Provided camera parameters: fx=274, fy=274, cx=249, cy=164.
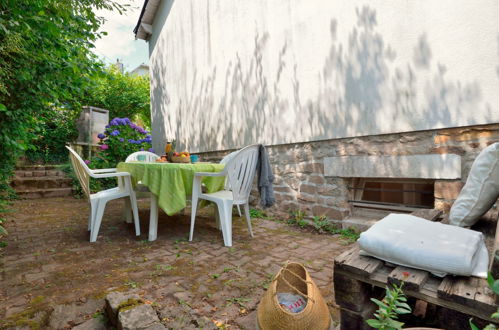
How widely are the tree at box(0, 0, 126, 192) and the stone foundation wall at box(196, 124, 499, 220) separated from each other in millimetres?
2491

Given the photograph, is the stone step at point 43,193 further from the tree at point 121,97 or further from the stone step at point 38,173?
the tree at point 121,97

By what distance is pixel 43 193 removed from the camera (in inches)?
226

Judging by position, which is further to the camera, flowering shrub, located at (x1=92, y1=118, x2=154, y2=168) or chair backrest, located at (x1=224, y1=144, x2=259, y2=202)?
flowering shrub, located at (x1=92, y1=118, x2=154, y2=168)

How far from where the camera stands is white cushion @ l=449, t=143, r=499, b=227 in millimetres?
1342

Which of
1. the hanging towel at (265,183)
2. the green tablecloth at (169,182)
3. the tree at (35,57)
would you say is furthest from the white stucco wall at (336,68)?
the tree at (35,57)

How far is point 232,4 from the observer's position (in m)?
4.48

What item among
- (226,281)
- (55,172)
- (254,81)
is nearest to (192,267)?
(226,281)

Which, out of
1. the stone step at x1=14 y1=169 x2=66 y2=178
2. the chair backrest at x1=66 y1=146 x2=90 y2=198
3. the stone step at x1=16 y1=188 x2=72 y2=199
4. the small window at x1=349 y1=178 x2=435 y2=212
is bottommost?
the stone step at x1=16 y1=188 x2=72 y2=199

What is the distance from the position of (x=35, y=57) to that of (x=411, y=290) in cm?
307

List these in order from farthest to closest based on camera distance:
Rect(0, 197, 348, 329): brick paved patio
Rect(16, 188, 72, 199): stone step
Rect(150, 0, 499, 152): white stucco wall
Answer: Rect(16, 188, 72, 199): stone step, Rect(150, 0, 499, 152): white stucco wall, Rect(0, 197, 348, 329): brick paved patio

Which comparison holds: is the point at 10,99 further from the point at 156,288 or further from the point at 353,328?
the point at 353,328

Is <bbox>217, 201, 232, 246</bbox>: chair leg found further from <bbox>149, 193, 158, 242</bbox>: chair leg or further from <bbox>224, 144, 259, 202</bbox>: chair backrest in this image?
<bbox>149, 193, 158, 242</bbox>: chair leg

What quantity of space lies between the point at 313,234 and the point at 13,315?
8.41ft

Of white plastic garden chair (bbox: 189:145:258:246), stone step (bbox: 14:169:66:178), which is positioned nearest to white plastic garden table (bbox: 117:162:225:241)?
white plastic garden chair (bbox: 189:145:258:246)
